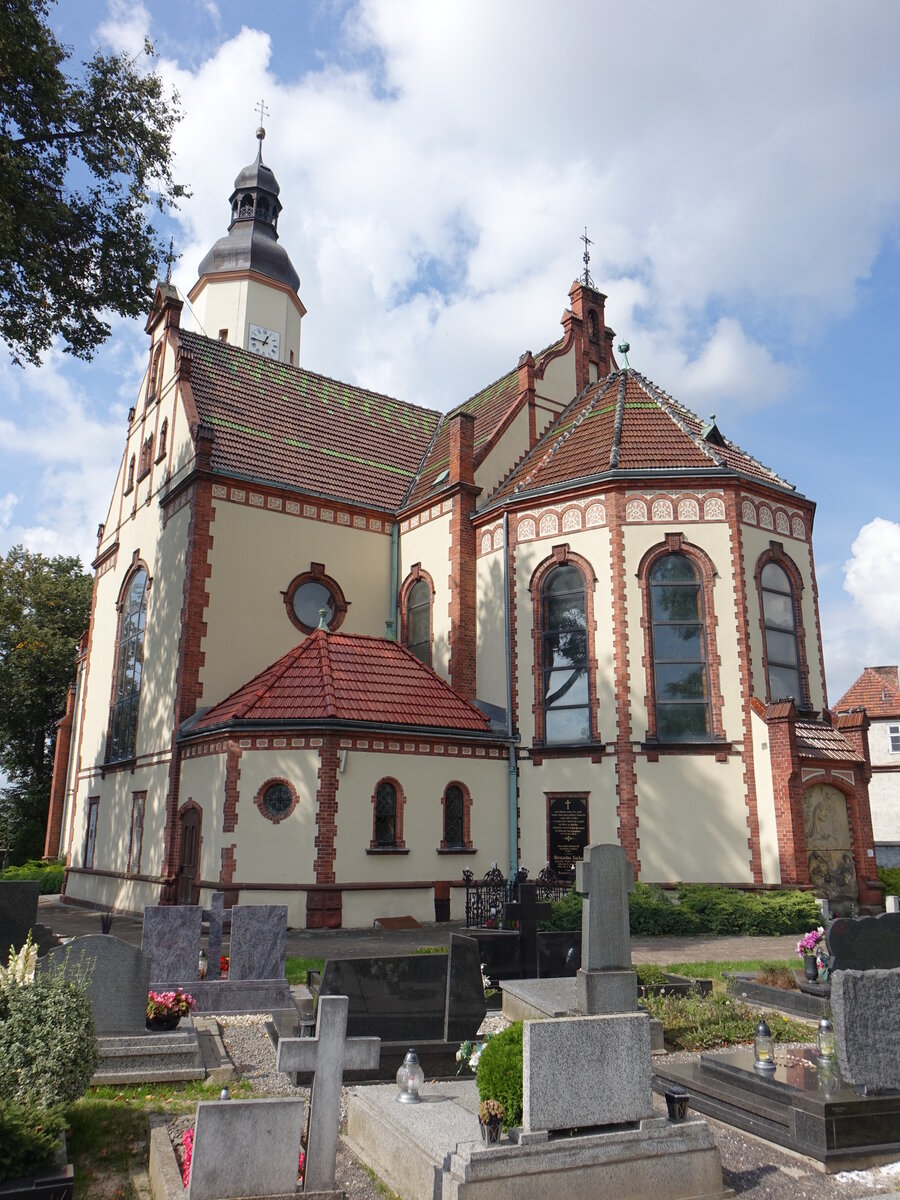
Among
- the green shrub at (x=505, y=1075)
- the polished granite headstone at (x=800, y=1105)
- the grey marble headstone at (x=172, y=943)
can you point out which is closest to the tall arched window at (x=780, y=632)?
the polished granite headstone at (x=800, y=1105)

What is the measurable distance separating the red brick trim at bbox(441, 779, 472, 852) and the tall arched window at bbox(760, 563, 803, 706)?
23.6ft

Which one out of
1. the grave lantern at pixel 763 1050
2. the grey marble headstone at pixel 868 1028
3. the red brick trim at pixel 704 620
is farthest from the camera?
the red brick trim at pixel 704 620

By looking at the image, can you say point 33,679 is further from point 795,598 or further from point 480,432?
point 795,598

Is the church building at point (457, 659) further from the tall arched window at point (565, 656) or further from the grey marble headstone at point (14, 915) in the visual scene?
the grey marble headstone at point (14, 915)

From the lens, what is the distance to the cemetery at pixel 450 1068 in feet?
17.2

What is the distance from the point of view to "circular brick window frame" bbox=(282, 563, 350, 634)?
23.3 meters

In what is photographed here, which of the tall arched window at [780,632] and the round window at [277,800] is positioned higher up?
the tall arched window at [780,632]

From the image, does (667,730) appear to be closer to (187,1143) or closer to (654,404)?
(654,404)

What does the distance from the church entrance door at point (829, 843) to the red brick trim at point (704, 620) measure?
2392 millimetres

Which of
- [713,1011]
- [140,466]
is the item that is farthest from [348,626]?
[713,1011]

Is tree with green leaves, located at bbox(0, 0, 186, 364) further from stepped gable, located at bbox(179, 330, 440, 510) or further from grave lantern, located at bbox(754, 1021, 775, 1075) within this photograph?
grave lantern, located at bbox(754, 1021, 775, 1075)

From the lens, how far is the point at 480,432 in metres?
26.3

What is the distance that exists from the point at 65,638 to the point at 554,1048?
135 ft

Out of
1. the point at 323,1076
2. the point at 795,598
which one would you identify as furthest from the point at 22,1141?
the point at 795,598
